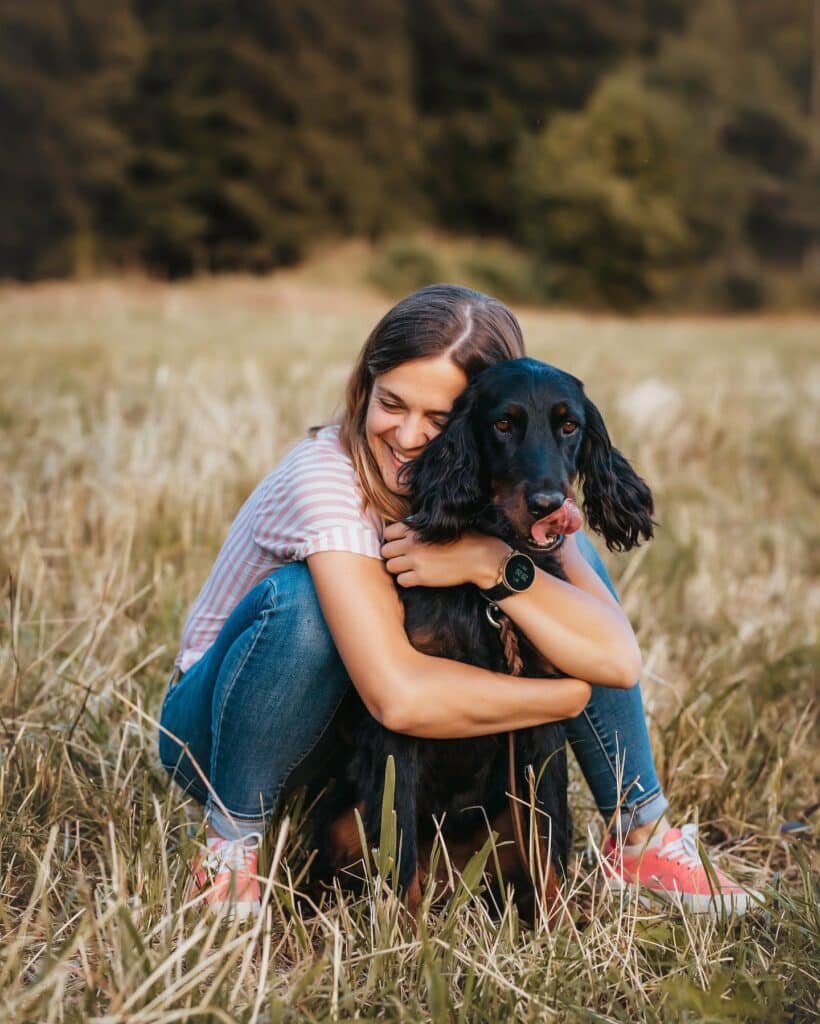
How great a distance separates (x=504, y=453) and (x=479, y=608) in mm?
320

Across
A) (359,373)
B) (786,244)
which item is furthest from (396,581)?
(786,244)

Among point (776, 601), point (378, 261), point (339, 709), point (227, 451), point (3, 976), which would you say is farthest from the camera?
point (378, 261)

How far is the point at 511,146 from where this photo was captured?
31.6 meters

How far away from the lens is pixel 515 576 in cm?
213

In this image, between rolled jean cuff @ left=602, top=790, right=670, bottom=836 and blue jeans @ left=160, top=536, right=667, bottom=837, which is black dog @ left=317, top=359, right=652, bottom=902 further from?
rolled jean cuff @ left=602, top=790, right=670, bottom=836

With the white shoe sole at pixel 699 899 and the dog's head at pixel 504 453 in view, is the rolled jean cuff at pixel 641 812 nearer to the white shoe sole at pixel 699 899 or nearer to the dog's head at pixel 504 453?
the white shoe sole at pixel 699 899

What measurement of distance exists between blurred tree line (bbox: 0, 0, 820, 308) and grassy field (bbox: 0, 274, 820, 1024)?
19.4 m

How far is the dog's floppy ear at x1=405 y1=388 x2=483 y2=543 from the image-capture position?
2.15m

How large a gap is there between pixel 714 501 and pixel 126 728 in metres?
3.79

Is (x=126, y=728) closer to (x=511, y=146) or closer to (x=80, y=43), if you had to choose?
(x=80, y=43)

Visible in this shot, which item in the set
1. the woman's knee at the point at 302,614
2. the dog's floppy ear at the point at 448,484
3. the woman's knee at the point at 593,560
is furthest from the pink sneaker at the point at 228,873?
the woman's knee at the point at 593,560

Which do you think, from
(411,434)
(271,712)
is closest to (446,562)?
(411,434)

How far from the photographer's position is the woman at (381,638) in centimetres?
210

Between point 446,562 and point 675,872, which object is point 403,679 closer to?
point 446,562
